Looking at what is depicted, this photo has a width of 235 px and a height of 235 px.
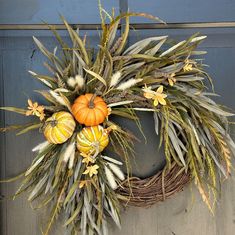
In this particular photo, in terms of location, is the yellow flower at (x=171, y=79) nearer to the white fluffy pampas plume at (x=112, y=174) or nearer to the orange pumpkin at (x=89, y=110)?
A: the orange pumpkin at (x=89, y=110)

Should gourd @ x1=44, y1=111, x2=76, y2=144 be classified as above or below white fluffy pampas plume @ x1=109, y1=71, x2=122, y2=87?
below

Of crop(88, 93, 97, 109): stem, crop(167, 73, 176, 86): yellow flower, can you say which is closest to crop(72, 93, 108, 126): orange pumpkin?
crop(88, 93, 97, 109): stem

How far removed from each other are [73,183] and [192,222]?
1.88 ft

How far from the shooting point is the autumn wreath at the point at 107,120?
4.27ft

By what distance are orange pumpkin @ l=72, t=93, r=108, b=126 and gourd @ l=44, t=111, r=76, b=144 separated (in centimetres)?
3

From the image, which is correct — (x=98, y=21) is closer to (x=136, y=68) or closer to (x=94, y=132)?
(x=136, y=68)

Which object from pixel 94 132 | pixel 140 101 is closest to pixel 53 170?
pixel 94 132

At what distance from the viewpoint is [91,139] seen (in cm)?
130

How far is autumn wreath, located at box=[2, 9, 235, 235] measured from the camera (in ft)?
4.27

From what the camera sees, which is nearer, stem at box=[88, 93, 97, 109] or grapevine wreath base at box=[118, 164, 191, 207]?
stem at box=[88, 93, 97, 109]

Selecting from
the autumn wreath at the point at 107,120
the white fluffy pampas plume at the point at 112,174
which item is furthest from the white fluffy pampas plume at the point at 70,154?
the white fluffy pampas plume at the point at 112,174

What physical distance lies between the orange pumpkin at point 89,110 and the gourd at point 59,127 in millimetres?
32

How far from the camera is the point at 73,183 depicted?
1.34 m

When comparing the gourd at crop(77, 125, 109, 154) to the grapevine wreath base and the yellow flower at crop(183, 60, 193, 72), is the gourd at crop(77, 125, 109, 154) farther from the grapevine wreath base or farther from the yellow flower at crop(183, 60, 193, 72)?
the yellow flower at crop(183, 60, 193, 72)
